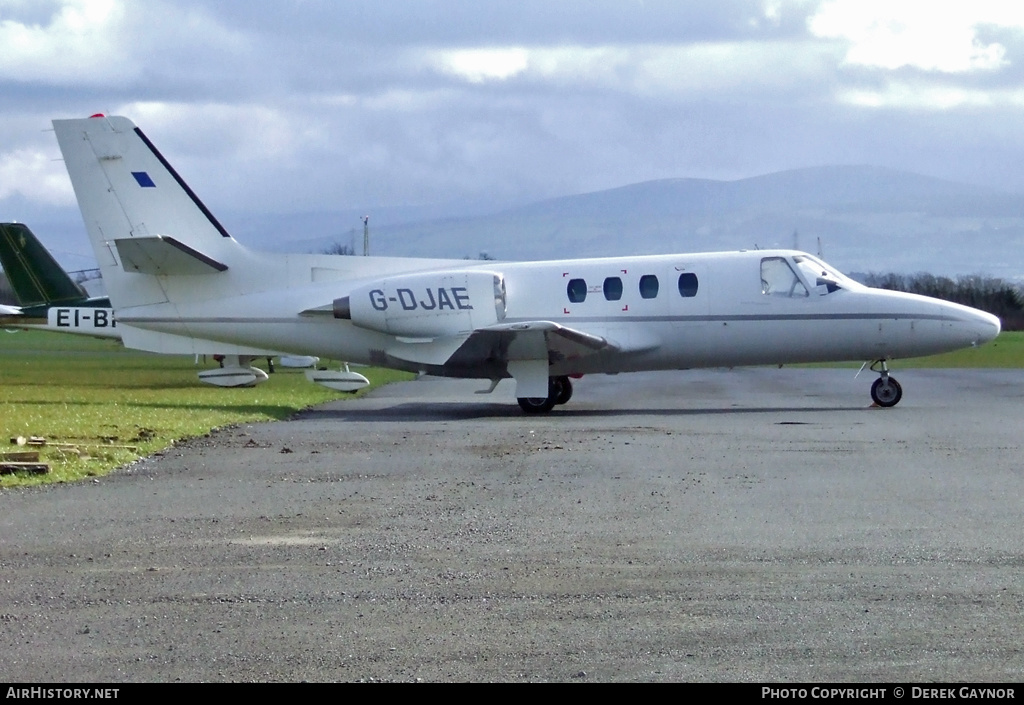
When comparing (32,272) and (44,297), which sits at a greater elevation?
(32,272)

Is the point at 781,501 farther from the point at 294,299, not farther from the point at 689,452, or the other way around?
the point at 294,299

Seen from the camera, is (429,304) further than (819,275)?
No

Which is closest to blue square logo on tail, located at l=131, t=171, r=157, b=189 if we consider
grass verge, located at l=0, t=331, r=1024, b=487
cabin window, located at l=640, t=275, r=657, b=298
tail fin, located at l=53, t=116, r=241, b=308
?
tail fin, located at l=53, t=116, r=241, b=308

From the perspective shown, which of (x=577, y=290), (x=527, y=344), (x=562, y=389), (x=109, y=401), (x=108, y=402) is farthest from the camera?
(x=562, y=389)

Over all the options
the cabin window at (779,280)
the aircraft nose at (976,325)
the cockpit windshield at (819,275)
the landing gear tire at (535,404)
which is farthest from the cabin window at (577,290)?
the aircraft nose at (976,325)

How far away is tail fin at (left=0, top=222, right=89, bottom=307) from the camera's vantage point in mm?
35500

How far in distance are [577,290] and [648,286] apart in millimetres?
1295

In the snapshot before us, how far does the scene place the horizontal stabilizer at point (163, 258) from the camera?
948 inches

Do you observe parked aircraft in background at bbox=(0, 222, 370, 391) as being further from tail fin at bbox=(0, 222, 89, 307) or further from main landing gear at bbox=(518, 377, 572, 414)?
main landing gear at bbox=(518, 377, 572, 414)

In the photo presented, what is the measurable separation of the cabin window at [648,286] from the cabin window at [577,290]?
3.41 feet

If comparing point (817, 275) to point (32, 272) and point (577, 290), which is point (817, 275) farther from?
point (32, 272)

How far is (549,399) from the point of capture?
24.7 meters

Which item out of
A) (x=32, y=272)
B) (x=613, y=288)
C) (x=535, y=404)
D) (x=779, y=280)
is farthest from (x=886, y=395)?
(x=32, y=272)

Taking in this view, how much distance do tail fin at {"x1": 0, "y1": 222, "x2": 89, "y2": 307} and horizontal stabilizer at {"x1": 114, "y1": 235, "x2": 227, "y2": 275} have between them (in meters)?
11.5
